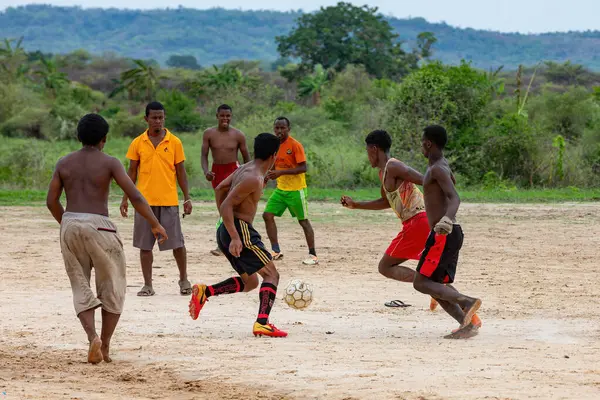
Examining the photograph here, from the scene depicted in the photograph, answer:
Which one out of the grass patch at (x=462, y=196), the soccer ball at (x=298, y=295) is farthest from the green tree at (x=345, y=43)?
the soccer ball at (x=298, y=295)

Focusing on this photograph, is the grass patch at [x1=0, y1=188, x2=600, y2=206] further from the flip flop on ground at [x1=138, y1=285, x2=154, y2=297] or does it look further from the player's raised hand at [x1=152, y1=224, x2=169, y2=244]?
the player's raised hand at [x1=152, y1=224, x2=169, y2=244]

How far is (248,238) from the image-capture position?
7.65 metres

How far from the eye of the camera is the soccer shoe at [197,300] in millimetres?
7707

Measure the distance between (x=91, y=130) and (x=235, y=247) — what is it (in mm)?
1468

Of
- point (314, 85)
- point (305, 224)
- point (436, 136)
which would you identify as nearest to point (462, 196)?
point (305, 224)

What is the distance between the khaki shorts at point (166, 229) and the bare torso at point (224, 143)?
90.6 inches

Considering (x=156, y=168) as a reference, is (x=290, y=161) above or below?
below

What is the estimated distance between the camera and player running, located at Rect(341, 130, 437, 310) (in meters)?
8.25

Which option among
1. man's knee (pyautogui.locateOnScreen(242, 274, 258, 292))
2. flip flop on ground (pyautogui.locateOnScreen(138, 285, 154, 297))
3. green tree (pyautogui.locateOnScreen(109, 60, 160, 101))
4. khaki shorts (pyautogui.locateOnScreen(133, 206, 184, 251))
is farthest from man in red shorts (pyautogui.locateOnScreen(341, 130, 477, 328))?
green tree (pyautogui.locateOnScreen(109, 60, 160, 101))

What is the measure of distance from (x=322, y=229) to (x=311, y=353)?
353 inches

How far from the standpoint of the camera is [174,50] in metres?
195

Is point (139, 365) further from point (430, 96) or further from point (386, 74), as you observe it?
point (386, 74)

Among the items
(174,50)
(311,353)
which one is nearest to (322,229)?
(311,353)

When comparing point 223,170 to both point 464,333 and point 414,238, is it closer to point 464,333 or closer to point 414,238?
point 414,238
